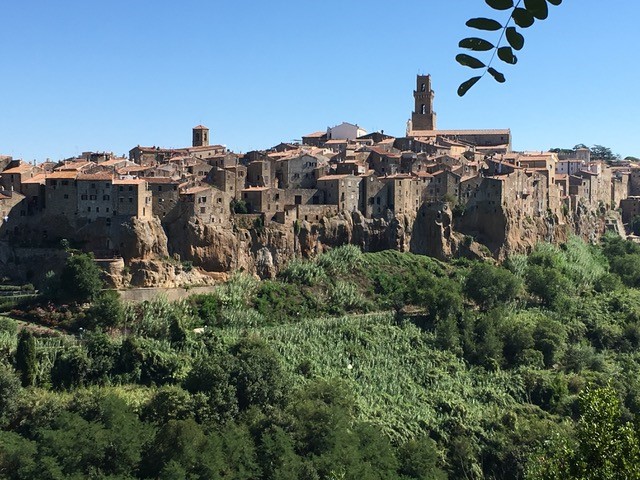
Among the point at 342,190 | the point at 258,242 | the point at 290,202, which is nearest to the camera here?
the point at 258,242

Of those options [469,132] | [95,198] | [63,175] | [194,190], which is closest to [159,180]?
[194,190]

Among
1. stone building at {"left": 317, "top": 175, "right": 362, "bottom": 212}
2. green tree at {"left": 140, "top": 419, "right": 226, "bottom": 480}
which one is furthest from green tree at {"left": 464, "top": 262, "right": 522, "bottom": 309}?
green tree at {"left": 140, "top": 419, "right": 226, "bottom": 480}

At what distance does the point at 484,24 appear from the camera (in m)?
4.25

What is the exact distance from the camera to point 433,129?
63125 mm

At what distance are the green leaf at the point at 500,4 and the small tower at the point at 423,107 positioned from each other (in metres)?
60.0

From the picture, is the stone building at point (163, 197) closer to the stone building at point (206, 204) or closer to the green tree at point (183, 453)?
the stone building at point (206, 204)

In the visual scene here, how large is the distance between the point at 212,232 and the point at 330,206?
23.7 feet

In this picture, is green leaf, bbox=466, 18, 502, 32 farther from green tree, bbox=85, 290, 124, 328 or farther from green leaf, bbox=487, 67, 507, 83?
green tree, bbox=85, 290, 124, 328

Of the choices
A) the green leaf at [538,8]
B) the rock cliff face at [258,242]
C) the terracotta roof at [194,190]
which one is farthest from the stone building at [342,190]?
the green leaf at [538,8]

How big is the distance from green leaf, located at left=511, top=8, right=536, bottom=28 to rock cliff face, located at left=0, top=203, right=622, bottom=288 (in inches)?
1199

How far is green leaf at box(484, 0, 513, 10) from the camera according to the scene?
13.6ft

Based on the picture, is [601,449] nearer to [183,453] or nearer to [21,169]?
[183,453]

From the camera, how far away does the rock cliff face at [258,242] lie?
34062 mm

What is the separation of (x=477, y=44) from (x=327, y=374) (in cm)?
2785
